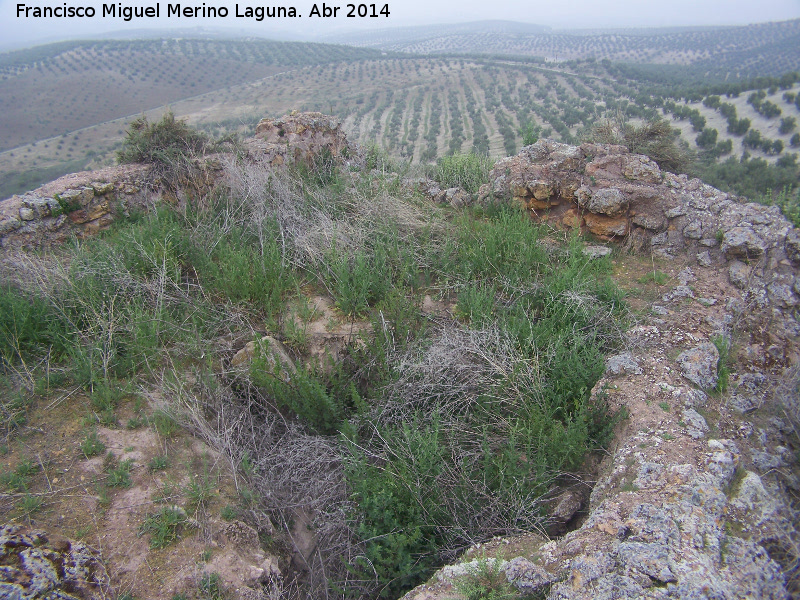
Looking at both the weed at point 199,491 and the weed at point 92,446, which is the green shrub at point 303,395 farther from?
the weed at point 92,446

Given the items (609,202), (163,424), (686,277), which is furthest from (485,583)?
(609,202)

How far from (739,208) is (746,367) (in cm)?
246

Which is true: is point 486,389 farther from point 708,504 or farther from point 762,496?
point 762,496

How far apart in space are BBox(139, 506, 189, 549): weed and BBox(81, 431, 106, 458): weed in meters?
0.69

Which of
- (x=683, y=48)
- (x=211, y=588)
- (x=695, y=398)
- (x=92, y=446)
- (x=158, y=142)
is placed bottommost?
(x=211, y=588)

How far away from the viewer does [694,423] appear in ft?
8.78

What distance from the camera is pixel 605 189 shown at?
501 centimetres

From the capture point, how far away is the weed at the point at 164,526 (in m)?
2.39

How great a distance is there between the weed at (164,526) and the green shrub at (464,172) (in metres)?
5.39

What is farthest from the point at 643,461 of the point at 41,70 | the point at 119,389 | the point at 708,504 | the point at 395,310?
the point at 41,70

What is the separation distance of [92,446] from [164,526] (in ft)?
2.83

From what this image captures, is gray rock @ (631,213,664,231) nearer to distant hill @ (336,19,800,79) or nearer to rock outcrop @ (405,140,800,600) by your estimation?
rock outcrop @ (405,140,800,600)

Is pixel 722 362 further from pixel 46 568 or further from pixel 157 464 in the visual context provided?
pixel 46 568

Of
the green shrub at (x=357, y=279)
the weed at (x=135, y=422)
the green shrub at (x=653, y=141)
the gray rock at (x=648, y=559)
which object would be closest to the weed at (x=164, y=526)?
the weed at (x=135, y=422)
